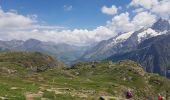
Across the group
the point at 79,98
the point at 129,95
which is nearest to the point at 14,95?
the point at 79,98

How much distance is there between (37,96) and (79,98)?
7.82 m

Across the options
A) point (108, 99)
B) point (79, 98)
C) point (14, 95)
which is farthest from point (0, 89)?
point (108, 99)

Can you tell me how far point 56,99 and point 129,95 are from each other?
19069 mm

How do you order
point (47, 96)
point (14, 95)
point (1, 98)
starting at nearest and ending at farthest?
point (1, 98), point (14, 95), point (47, 96)

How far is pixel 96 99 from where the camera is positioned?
5844 cm

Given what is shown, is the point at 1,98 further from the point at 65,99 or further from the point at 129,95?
the point at 129,95

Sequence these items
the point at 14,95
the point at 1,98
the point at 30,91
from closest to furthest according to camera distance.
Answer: the point at 1,98 → the point at 14,95 → the point at 30,91

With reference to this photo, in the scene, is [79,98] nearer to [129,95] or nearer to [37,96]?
[37,96]

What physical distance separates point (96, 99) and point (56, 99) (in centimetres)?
808

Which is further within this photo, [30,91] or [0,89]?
[30,91]

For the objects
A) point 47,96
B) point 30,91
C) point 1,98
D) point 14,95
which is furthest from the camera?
point 30,91

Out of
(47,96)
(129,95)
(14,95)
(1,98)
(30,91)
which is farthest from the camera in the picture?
(129,95)

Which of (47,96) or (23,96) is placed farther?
(47,96)

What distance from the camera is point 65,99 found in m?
55.1
